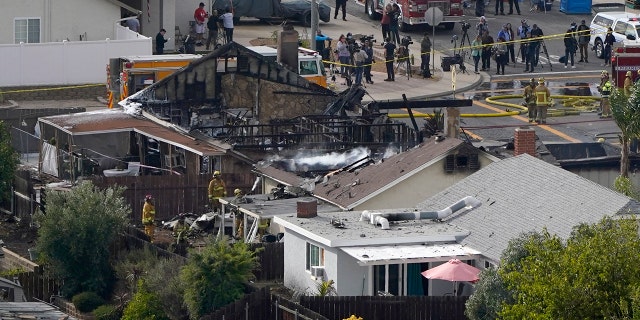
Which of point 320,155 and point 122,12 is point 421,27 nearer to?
point 122,12

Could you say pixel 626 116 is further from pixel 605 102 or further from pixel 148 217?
pixel 605 102

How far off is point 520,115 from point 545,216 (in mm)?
21997

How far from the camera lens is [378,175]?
46719mm

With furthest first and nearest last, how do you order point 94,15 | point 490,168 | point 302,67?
point 94,15 < point 302,67 < point 490,168

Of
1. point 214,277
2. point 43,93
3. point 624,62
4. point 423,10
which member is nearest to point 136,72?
point 43,93

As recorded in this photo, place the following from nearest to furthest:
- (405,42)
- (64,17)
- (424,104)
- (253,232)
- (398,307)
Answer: (398,307), (253,232), (424,104), (64,17), (405,42)

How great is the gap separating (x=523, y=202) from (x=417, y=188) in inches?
145

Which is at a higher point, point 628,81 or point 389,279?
point 628,81

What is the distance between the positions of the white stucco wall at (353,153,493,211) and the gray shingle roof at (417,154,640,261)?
61 centimetres

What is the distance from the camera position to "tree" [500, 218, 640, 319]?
3103 cm

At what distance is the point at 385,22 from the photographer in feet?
238

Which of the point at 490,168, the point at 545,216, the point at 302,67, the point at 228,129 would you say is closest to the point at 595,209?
the point at 545,216

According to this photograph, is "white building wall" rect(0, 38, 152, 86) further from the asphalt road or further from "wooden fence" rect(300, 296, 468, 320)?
"wooden fence" rect(300, 296, 468, 320)

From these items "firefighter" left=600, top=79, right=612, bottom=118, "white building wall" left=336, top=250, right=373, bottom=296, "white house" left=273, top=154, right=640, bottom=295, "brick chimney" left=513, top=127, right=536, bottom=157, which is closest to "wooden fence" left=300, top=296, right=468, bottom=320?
"white house" left=273, top=154, right=640, bottom=295
